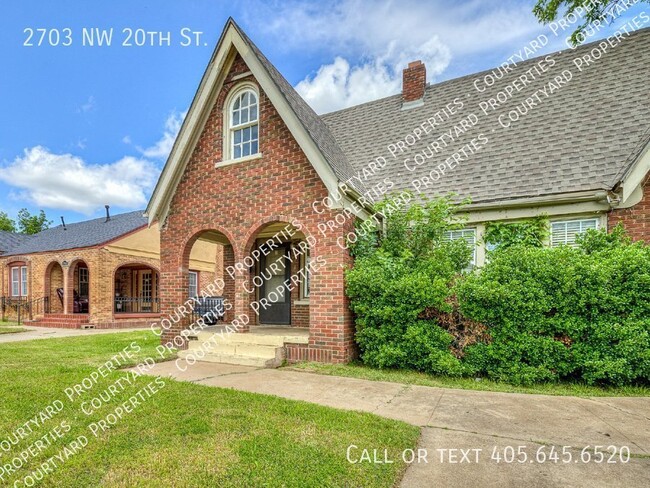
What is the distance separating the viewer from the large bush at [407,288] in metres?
6.16

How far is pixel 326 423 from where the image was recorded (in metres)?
3.79

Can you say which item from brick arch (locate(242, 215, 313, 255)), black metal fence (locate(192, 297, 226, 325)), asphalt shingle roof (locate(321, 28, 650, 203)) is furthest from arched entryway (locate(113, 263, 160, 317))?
brick arch (locate(242, 215, 313, 255))

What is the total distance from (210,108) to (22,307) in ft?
58.2

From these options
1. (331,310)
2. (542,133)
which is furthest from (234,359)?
(542,133)

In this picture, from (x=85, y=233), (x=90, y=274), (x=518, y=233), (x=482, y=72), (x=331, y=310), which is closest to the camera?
(x=331, y=310)

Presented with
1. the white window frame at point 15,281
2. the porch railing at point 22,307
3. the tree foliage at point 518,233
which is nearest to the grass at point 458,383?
the tree foliage at point 518,233

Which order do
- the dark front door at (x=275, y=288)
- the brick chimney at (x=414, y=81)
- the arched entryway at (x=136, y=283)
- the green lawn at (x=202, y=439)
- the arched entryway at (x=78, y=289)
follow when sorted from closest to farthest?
the green lawn at (x=202, y=439)
the dark front door at (x=275, y=288)
the brick chimney at (x=414, y=81)
the arched entryway at (x=78, y=289)
the arched entryway at (x=136, y=283)

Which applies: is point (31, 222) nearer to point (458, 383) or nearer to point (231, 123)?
point (231, 123)

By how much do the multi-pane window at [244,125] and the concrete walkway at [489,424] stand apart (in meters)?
4.94

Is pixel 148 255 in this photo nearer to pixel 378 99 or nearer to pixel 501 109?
pixel 378 99

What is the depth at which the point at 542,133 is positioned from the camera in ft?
28.3

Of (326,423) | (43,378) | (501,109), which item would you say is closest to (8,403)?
(43,378)

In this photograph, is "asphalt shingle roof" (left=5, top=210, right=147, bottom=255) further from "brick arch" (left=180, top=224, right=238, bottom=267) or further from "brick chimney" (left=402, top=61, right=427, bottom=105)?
"brick chimney" (left=402, top=61, right=427, bottom=105)

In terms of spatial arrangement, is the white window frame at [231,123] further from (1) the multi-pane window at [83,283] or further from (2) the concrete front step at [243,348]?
(1) the multi-pane window at [83,283]
